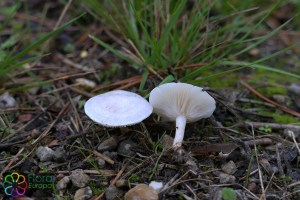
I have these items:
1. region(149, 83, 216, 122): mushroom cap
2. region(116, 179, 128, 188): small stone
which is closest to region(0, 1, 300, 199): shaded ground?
region(116, 179, 128, 188): small stone

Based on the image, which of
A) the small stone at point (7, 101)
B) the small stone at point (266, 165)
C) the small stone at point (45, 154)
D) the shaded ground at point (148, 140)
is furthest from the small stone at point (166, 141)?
the small stone at point (7, 101)

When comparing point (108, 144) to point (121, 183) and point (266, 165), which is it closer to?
point (121, 183)

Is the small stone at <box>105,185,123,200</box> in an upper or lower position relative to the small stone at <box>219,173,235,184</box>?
upper

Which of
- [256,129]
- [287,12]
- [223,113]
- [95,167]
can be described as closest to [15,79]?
[95,167]

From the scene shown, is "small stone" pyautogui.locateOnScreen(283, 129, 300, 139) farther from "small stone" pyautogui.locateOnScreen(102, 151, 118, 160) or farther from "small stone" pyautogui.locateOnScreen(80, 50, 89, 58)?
"small stone" pyautogui.locateOnScreen(80, 50, 89, 58)

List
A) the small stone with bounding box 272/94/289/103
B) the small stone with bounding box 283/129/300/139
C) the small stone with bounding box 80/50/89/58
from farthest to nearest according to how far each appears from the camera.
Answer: the small stone with bounding box 80/50/89/58
the small stone with bounding box 272/94/289/103
the small stone with bounding box 283/129/300/139

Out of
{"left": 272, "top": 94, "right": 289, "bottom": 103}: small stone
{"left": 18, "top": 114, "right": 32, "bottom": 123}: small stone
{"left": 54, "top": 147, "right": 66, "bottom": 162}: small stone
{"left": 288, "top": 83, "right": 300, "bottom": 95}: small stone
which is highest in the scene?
{"left": 18, "top": 114, "right": 32, "bottom": 123}: small stone
